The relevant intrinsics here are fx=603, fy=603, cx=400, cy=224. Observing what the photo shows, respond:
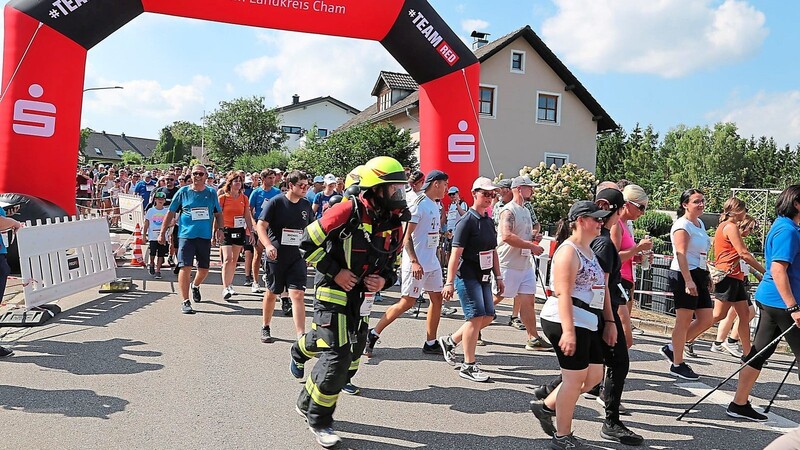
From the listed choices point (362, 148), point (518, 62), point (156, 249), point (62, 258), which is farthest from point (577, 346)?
point (518, 62)

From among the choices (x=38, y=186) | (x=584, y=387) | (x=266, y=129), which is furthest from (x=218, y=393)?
(x=266, y=129)

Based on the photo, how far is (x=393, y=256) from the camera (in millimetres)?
4387

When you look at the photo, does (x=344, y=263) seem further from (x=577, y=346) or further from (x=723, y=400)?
(x=723, y=400)

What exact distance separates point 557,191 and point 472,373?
13.9 m

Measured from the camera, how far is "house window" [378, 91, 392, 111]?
122ft

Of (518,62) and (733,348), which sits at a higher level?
(518,62)

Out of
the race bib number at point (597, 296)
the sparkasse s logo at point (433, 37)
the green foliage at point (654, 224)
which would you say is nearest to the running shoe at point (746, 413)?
the race bib number at point (597, 296)

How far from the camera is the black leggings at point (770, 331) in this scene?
477 cm

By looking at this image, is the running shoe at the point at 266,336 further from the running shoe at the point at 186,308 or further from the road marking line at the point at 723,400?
the road marking line at the point at 723,400

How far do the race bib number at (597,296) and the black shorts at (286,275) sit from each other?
11.0 ft

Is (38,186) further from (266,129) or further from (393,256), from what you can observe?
(266,129)

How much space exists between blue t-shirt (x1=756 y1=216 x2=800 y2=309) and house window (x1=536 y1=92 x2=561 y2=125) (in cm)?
2796

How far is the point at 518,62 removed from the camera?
103 ft

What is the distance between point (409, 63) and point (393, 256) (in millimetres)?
8335
